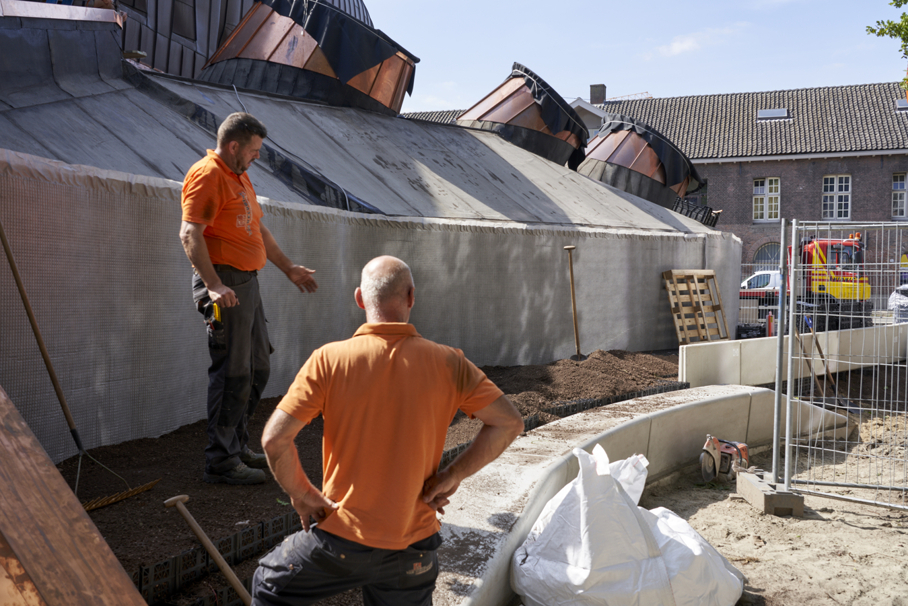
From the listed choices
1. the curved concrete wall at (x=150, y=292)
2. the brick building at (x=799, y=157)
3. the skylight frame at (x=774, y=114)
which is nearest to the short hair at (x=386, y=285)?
the curved concrete wall at (x=150, y=292)

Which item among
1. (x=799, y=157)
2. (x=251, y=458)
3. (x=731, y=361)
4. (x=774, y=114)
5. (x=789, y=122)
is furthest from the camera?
(x=774, y=114)

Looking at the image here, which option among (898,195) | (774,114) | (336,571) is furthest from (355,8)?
(898,195)

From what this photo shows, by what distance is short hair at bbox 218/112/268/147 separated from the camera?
11.7 feet

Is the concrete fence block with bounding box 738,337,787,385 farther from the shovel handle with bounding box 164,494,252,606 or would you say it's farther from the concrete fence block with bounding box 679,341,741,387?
the shovel handle with bounding box 164,494,252,606

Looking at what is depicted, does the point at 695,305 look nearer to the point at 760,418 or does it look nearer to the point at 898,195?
the point at 760,418

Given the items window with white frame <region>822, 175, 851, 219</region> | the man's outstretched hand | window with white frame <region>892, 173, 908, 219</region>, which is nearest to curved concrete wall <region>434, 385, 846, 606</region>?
the man's outstretched hand

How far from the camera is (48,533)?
189 centimetres

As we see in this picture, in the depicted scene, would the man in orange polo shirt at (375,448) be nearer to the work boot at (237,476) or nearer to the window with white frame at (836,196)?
the work boot at (237,476)

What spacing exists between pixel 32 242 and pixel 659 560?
3.80 metres

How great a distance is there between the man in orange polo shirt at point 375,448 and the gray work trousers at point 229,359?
162cm

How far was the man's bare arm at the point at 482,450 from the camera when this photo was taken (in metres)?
2.19

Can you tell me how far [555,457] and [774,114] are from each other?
35016mm

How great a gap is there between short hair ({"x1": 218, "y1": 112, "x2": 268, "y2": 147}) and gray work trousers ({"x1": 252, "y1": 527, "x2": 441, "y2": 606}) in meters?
2.19

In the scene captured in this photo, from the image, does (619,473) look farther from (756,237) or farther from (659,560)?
(756,237)
